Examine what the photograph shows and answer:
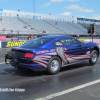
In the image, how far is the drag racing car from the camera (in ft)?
17.9

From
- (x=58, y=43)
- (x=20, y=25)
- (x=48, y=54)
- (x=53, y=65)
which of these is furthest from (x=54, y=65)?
(x=20, y=25)

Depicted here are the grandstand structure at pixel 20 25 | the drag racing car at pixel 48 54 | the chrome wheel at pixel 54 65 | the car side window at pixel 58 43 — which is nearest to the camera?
the drag racing car at pixel 48 54

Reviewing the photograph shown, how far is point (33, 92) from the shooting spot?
4148 mm

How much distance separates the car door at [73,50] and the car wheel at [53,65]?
1.77 ft

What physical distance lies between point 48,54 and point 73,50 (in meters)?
1.46

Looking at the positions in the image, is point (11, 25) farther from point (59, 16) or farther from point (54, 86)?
point (54, 86)

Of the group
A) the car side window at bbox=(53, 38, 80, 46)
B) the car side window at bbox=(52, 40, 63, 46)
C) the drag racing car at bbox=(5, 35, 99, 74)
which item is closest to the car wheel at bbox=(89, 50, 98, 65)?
the drag racing car at bbox=(5, 35, 99, 74)

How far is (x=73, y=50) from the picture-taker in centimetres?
667

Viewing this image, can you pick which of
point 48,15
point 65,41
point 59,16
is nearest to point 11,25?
point 48,15

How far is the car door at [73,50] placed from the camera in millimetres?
6471

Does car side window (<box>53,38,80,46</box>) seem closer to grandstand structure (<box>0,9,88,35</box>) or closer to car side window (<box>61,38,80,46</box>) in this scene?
car side window (<box>61,38,80,46</box>)

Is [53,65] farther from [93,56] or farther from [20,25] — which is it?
[20,25]

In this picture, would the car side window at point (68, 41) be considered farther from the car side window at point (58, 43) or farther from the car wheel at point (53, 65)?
the car wheel at point (53, 65)

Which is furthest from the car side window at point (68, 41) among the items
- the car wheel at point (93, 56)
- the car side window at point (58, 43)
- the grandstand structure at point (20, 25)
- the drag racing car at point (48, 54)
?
the grandstand structure at point (20, 25)
